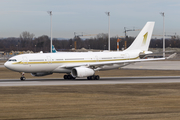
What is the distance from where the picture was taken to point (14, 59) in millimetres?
43312

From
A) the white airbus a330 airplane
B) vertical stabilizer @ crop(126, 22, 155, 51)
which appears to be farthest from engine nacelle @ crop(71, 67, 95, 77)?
vertical stabilizer @ crop(126, 22, 155, 51)

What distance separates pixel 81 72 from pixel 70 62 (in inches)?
130

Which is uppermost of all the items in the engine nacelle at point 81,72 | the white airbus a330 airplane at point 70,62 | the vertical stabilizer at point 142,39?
the vertical stabilizer at point 142,39

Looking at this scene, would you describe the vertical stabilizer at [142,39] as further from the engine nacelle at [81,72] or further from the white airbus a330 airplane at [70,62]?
the engine nacelle at [81,72]

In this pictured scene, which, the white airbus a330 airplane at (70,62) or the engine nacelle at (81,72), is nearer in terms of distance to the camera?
the white airbus a330 airplane at (70,62)

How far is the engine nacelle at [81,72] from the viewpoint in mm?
43894

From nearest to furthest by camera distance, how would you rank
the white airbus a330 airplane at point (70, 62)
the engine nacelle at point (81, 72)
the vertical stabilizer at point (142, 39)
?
the white airbus a330 airplane at point (70, 62)
the engine nacelle at point (81, 72)
the vertical stabilizer at point (142, 39)

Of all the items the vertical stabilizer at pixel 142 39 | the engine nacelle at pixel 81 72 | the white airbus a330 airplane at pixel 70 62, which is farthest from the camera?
the vertical stabilizer at pixel 142 39

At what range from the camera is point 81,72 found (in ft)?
144

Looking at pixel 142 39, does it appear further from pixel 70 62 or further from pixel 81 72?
pixel 81 72

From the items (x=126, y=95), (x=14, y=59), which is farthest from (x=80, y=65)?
(x=126, y=95)

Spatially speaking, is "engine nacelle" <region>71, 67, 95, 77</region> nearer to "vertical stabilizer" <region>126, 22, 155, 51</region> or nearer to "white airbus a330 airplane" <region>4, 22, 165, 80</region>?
"white airbus a330 airplane" <region>4, 22, 165, 80</region>

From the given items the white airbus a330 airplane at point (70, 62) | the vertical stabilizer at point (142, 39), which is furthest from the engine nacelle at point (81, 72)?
the vertical stabilizer at point (142, 39)

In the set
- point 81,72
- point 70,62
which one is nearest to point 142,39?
point 70,62
